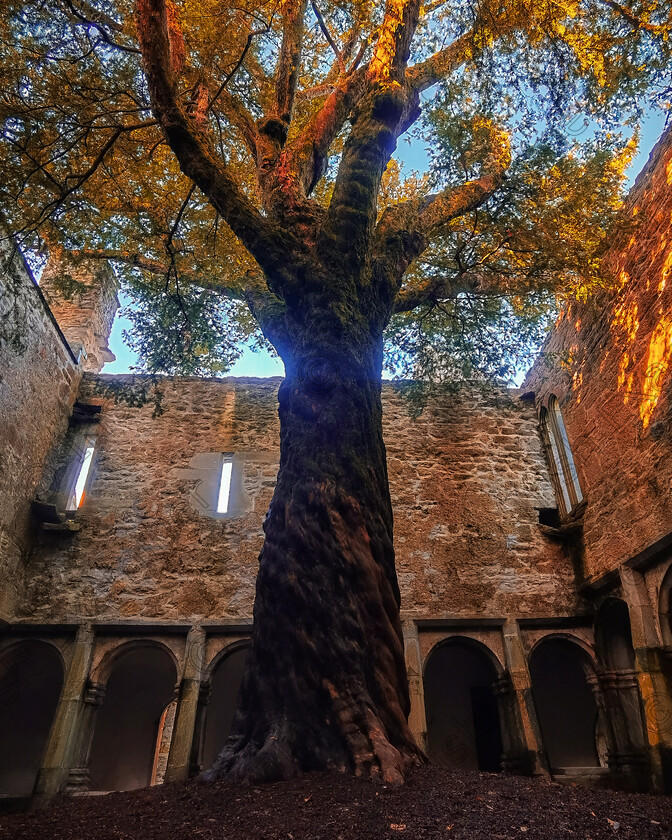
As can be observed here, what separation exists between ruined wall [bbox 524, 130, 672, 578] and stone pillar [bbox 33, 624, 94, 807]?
6.07 m

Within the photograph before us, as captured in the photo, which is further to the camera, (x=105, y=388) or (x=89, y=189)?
(x=105, y=388)

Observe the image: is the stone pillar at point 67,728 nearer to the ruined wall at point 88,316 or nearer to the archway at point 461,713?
the archway at point 461,713

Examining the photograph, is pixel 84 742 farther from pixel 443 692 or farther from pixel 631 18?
pixel 631 18

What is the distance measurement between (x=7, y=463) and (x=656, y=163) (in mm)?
7930

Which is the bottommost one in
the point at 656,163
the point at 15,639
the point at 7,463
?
the point at 15,639

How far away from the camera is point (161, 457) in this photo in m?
7.54

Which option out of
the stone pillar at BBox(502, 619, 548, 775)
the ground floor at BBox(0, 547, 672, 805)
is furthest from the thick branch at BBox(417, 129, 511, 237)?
the stone pillar at BBox(502, 619, 548, 775)

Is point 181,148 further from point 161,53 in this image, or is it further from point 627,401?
point 627,401

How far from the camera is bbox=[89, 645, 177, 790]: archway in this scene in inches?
307

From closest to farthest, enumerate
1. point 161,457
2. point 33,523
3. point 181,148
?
point 181,148, point 33,523, point 161,457

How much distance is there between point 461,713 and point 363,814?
22.2 feet

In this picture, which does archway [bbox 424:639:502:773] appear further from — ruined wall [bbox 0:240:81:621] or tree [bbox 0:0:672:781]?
ruined wall [bbox 0:240:81:621]

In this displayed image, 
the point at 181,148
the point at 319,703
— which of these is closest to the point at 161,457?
the point at 181,148

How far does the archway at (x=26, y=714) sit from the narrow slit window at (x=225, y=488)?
2.79 meters
